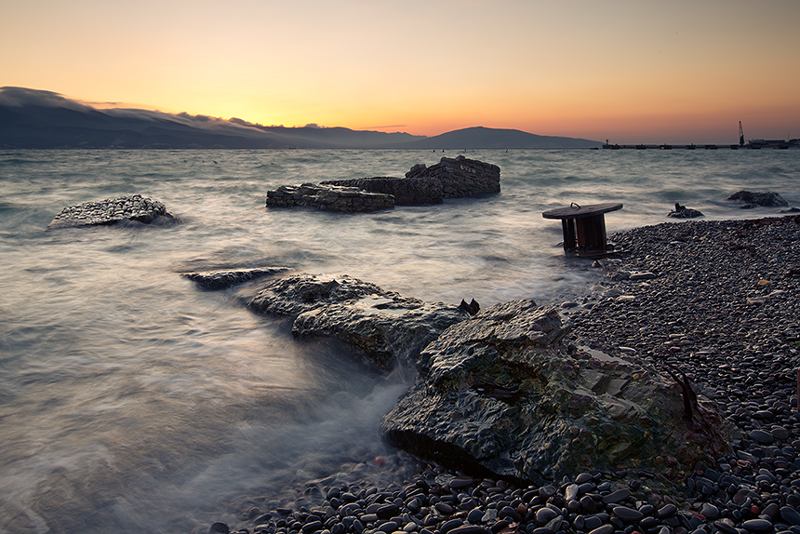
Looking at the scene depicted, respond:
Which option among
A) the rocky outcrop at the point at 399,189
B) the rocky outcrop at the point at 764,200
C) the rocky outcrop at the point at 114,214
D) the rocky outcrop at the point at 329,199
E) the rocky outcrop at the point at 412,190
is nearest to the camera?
the rocky outcrop at the point at 114,214

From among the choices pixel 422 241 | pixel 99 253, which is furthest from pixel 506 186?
pixel 99 253

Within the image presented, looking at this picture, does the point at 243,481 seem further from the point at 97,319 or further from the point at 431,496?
the point at 97,319

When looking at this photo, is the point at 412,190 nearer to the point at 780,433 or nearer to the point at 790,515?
the point at 780,433

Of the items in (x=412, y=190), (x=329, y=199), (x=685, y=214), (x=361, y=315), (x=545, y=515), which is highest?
(x=412, y=190)

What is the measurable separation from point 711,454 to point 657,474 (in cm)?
40

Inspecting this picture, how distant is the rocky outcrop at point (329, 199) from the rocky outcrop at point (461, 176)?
3.34 metres

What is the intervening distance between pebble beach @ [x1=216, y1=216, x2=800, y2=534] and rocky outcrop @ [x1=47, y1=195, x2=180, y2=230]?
11.7 m

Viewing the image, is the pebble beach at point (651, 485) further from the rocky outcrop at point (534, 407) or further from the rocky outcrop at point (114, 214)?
the rocky outcrop at point (114, 214)

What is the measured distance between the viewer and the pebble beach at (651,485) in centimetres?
201

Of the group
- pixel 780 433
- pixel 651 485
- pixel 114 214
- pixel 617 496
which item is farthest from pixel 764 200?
pixel 114 214

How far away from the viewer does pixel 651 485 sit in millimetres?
2168

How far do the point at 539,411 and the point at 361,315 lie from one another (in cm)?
213

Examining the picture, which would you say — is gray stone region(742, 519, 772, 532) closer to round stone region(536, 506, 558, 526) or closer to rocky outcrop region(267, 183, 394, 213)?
round stone region(536, 506, 558, 526)

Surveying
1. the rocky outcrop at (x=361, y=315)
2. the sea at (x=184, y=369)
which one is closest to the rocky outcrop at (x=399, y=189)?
the sea at (x=184, y=369)
